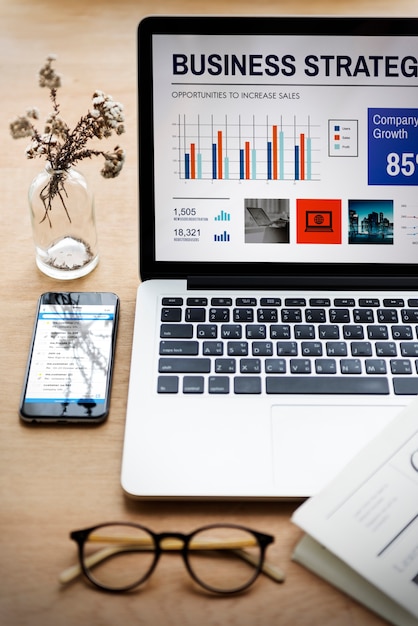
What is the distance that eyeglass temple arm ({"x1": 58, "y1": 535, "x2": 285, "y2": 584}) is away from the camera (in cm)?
73

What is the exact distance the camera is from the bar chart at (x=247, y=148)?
926mm

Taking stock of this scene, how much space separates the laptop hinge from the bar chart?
0.13 meters

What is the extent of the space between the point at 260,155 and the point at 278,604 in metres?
0.53

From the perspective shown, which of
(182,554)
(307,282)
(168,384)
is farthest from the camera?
(307,282)

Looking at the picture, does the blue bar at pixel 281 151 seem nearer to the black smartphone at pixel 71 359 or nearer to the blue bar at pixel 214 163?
the blue bar at pixel 214 163

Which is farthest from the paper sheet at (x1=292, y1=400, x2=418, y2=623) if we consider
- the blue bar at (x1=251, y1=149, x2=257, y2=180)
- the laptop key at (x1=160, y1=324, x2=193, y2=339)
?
the blue bar at (x1=251, y1=149, x2=257, y2=180)

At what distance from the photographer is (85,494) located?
80 centimetres

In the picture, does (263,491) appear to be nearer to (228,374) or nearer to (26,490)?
(228,374)

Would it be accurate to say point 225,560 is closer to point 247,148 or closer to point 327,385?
point 327,385

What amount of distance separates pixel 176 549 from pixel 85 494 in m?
0.12

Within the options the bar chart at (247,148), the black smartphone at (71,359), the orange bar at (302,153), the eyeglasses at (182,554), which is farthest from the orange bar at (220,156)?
the eyeglasses at (182,554)

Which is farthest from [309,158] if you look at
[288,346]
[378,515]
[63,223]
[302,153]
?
[378,515]

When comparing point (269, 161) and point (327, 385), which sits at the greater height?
point (269, 161)

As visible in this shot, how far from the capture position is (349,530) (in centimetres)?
72
